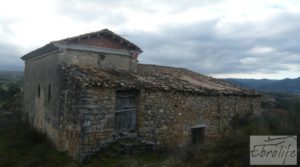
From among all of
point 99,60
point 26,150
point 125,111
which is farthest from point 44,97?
point 125,111

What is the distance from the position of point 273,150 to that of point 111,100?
20.7 ft

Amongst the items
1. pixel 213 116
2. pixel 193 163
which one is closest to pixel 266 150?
pixel 193 163

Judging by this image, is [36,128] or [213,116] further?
[36,128]

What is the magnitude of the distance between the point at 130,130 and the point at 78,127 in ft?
7.06

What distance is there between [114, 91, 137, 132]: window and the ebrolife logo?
243 inches

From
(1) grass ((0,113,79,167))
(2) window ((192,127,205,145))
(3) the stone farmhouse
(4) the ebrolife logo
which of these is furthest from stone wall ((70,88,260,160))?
(4) the ebrolife logo

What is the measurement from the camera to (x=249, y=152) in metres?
6.90

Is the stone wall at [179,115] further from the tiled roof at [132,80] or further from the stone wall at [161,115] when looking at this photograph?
the tiled roof at [132,80]

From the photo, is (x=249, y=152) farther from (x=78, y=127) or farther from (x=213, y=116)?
(x=213, y=116)

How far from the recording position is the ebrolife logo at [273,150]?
21.6 ft

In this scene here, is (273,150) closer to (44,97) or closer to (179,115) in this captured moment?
(179,115)

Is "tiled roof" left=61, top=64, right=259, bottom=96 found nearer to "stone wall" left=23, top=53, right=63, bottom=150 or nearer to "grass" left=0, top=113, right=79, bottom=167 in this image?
"stone wall" left=23, top=53, right=63, bottom=150

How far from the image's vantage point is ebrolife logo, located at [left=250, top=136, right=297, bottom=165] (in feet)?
21.6

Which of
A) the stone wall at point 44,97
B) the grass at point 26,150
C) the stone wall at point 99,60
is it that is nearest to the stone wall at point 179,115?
the stone wall at point 99,60
